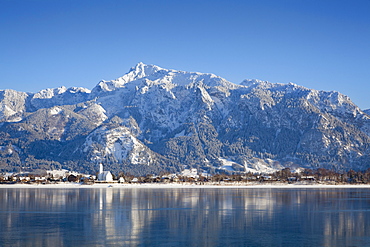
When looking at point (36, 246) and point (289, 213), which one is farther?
point (289, 213)

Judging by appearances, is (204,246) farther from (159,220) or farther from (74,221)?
(74,221)

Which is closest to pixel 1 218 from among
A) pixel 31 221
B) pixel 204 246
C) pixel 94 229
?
pixel 31 221

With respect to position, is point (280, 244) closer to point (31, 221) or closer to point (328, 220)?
point (328, 220)

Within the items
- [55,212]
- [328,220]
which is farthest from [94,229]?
[328,220]

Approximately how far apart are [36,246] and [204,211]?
A: 144 feet

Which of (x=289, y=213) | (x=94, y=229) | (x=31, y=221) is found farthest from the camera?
(x=289, y=213)

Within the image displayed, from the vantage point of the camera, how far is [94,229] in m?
70.2

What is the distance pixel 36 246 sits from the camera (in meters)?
56.7

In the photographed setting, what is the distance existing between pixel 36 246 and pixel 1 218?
29.2 metres

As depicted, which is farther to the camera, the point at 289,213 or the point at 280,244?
the point at 289,213

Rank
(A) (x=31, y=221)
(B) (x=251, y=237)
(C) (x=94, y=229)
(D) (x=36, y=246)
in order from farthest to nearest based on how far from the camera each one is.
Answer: (A) (x=31, y=221)
(C) (x=94, y=229)
(B) (x=251, y=237)
(D) (x=36, y=246)

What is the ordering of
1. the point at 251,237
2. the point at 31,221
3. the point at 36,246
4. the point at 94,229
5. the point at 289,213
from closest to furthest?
1. the point at 36,246
2. the point at 251,237
3. the point at 94,229
4. the point at 31,221
5. the point at 289,213

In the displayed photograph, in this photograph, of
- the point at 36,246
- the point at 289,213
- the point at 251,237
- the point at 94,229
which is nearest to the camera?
the point at 36,246

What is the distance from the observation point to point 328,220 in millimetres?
81312
